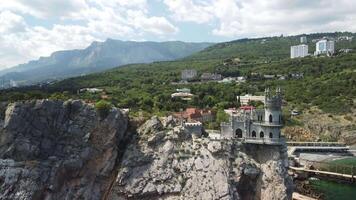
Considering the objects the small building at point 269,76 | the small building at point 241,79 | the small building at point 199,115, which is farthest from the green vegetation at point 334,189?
the small building at point 269,76

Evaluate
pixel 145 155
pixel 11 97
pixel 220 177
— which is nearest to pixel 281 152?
pixel 220 177

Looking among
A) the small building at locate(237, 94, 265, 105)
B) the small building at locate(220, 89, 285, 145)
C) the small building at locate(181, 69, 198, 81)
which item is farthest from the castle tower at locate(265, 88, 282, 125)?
the small building at locate(181, 69, 198, 81)

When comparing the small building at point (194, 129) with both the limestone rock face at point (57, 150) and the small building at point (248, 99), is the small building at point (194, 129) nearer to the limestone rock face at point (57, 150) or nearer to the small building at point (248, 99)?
the limestone rock face at point (57, 150)

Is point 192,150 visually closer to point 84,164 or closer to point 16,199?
point 84,164

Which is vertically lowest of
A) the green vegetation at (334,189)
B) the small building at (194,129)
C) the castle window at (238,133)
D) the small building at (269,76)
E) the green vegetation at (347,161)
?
the green vegetation at (347,161)

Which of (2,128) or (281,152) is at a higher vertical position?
(2,128)

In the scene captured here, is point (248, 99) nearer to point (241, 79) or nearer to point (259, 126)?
point (241, 79)

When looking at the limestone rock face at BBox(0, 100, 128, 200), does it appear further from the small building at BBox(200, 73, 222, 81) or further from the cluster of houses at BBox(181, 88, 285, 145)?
the small building at BBox(200, 73, 222, 81)
